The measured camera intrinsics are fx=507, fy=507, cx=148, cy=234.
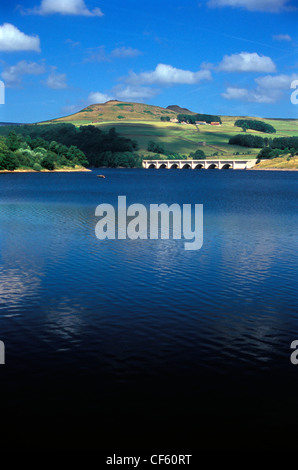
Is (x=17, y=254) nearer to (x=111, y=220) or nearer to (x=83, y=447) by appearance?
(x=111, y=220)

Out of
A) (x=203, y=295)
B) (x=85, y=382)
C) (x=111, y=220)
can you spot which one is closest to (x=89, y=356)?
(x=85, y=382)

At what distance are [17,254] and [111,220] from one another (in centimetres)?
2947

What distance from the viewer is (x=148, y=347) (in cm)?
2594

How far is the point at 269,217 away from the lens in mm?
88938

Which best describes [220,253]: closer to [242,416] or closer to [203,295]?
[203,295]

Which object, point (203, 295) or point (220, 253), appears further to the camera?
point (220, 253)

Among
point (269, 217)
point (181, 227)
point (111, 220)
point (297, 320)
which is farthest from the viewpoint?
point (269, 217)

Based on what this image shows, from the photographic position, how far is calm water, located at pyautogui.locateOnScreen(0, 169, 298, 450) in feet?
61.2

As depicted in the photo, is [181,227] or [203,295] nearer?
[203,295]

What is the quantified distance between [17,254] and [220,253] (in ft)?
67.2

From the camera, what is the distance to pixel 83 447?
688 inches

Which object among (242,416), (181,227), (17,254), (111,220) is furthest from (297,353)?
(111,220)

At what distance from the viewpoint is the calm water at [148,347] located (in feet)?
61.2
